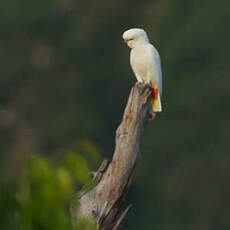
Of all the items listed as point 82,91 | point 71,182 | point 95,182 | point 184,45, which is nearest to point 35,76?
point 82,91

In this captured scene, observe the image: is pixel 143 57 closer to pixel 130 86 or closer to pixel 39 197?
pixel 39 197

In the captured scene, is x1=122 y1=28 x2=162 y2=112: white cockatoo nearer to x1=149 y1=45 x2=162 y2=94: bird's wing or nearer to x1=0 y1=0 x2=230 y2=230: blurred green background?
x1=149 y1=45 x2=162 y2=94: bird's wing

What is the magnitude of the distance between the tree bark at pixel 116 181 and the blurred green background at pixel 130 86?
20.9m

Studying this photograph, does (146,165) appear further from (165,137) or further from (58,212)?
(58,212)

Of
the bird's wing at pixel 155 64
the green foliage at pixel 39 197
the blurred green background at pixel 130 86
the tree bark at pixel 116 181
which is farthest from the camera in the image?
the blurred green background at pixel 130 86

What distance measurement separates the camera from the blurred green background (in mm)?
30562

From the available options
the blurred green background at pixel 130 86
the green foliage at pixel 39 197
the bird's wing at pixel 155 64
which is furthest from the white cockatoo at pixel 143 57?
the blurred green background at pixel 130 86

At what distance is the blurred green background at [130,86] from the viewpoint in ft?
100

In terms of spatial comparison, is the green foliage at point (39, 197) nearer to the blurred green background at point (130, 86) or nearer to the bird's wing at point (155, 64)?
the bird's wing at point (155, 64)

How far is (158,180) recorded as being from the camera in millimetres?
30984

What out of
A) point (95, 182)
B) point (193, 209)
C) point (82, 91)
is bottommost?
point (95, 182)

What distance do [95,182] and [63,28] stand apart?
27.0 meters

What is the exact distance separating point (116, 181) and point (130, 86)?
23969mm

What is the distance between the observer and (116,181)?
7238 mm
